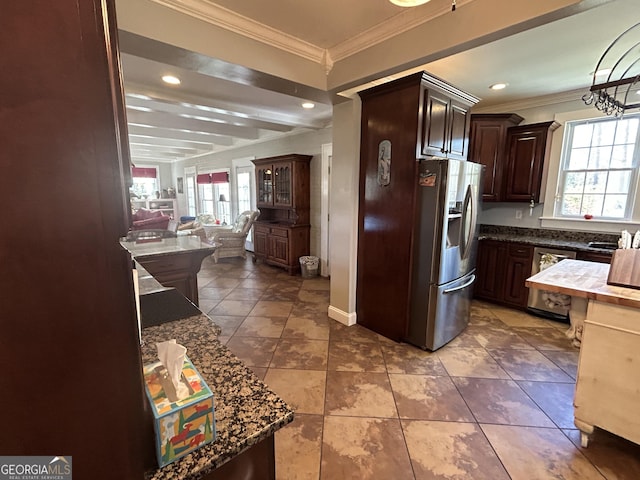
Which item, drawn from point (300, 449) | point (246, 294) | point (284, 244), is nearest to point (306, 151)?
point (284, 244)

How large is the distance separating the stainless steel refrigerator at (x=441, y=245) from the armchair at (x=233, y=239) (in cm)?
414

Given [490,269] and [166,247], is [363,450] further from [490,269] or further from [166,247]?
[490,269]

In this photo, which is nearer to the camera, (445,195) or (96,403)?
(96,403)

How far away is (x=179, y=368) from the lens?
72 cm

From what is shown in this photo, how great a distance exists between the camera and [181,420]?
647 mm

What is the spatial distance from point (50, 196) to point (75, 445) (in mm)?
389

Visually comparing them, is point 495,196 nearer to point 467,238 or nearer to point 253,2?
point 467,238

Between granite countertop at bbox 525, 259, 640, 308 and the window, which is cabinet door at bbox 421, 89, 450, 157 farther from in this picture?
the window

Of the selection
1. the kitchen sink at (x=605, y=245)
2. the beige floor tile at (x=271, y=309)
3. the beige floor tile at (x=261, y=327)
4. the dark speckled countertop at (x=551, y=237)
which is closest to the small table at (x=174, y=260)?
the beige floor tile at (x=261, y=327)

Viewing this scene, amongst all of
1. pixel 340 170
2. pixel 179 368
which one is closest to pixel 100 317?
pixel 179 368

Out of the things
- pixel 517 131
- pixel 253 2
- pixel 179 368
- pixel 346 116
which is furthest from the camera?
pixel 517 131

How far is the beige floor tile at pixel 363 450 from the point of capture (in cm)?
159

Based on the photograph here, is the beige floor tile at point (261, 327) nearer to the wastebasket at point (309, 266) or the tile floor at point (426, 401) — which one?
the tile floor at point (426, 401)

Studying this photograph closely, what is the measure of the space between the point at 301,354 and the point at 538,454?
1743mm
